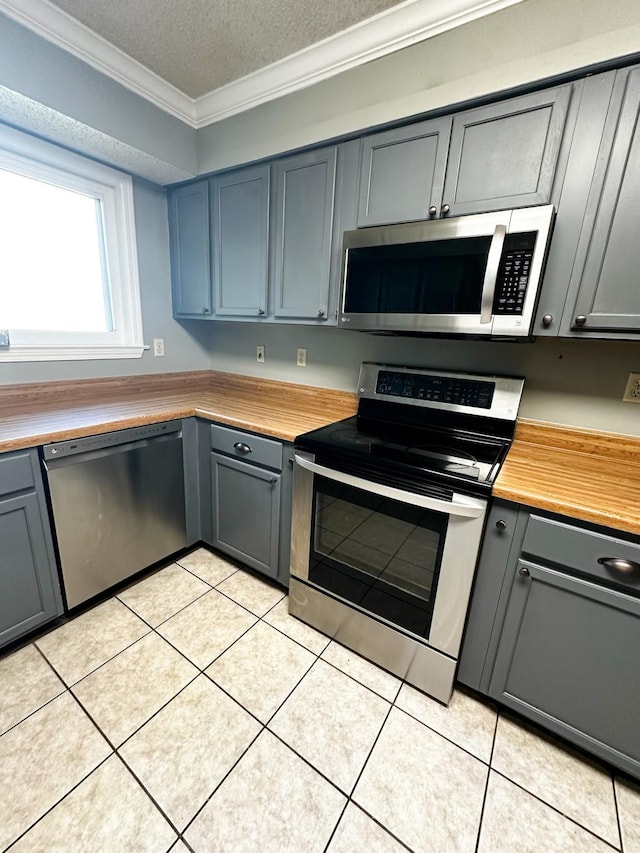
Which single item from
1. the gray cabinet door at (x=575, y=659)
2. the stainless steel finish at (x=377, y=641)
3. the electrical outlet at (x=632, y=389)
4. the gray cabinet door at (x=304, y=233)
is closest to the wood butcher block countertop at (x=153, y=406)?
the gray cabinet door at (x=304, y=233)

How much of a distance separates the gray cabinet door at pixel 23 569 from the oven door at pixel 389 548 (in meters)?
1.05

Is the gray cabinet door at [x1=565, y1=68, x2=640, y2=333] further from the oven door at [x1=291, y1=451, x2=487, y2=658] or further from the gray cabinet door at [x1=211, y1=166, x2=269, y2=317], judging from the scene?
the gray cabinet door at [x1=211, y1=166, x2=269, y2=317]

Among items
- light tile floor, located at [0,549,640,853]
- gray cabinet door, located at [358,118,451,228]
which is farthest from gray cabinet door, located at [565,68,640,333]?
light tile floor, located at [0,549,640,853]

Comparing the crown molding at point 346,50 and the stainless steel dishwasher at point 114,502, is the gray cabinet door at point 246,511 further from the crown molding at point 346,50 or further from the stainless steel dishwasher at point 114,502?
the crown molding at point 346,50

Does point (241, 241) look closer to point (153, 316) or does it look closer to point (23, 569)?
point (153, 316)

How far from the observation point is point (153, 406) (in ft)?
6.46

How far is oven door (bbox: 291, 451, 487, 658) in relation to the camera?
1206 mm

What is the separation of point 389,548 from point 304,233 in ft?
4.95

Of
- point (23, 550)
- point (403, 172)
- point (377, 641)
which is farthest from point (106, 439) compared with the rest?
point (403, 172)

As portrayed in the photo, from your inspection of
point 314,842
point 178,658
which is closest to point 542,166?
point 314,842

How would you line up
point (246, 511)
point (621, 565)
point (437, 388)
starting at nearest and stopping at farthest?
1. point (621, 565)
2. point (437, 388)
3. point (246, 511)

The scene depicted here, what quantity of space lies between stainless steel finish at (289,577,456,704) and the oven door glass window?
0.19 feet

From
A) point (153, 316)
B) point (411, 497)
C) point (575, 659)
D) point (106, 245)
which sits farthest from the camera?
point (153, 316)

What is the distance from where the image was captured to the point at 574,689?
115 cm
